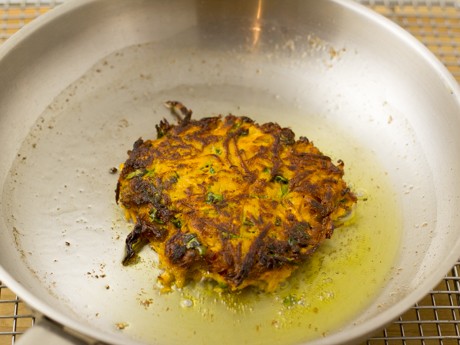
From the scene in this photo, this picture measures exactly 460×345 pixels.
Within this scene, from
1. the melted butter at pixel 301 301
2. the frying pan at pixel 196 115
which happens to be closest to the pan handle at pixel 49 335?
the frying pan at pixel 196 115

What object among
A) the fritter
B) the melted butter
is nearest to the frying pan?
the melted butter

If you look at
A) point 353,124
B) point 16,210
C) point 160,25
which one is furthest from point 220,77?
point 16,210

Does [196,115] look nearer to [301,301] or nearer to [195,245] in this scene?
[195,245]

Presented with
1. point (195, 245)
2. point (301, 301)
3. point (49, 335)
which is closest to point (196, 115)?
point (195, 245)

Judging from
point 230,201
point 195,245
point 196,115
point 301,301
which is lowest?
point 301,301

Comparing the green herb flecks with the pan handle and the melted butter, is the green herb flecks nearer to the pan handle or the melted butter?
the melted butter

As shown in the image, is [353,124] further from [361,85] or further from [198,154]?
[198,154]

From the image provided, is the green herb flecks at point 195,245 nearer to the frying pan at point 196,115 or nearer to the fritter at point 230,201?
the fritter at point 230,201
